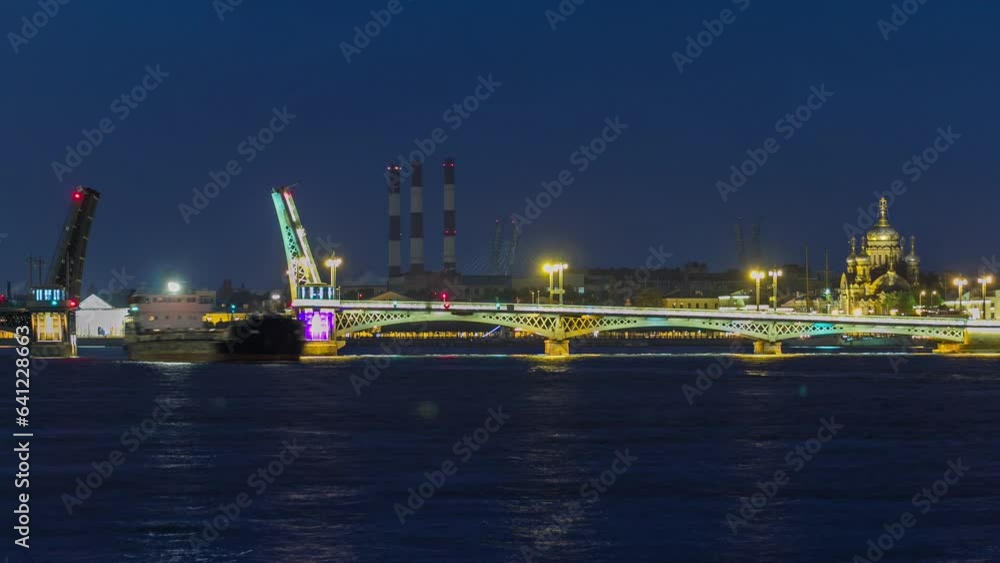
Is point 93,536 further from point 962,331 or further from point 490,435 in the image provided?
point 962,331

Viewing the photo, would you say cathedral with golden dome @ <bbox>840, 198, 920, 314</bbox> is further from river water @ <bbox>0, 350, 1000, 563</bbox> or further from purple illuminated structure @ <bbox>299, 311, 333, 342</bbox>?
river water @ <bbox>0, 350, 1000, 563</bbox>

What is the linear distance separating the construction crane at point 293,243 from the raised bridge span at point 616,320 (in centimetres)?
645

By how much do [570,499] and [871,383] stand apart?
47.2 metres

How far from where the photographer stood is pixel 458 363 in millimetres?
106562

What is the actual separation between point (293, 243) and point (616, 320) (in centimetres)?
2658

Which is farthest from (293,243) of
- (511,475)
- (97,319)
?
(511,475)

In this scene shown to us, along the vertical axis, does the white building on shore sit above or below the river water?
above

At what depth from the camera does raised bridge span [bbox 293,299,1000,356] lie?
109 meters

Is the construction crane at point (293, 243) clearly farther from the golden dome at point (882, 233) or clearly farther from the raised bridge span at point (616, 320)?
the golden dome at point (882, 233)

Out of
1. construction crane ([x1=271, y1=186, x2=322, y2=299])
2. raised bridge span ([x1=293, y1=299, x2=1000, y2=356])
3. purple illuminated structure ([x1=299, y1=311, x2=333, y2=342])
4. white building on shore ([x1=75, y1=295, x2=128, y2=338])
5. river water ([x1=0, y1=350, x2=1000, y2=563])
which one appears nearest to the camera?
river water ([x1=0, y1=350, x2=1000, y2=563])

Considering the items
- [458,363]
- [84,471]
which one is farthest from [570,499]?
[458,363]

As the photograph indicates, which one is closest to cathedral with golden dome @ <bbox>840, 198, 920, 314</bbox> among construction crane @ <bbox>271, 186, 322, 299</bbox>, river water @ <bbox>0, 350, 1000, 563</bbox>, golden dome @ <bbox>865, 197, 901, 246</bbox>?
golden dome @ <bbox>865, 197, 901, 246</bbox>

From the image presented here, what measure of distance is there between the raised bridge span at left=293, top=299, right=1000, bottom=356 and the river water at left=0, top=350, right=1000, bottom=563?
42.9 metres

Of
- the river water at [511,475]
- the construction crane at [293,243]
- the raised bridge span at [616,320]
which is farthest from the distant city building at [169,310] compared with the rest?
the river water at [511,475]
